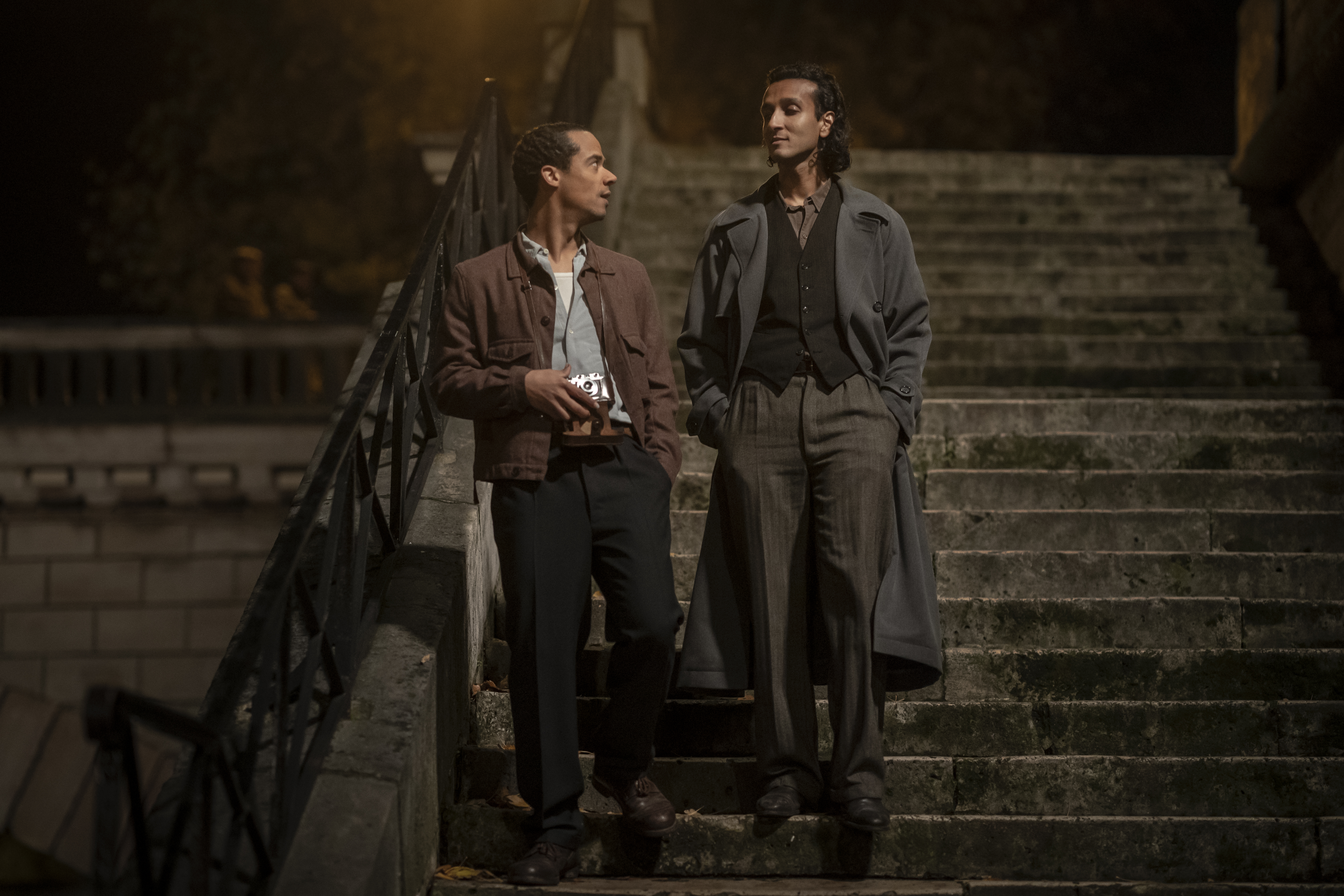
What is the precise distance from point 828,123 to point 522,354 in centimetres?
105

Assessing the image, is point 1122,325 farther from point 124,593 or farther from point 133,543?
point 124,593

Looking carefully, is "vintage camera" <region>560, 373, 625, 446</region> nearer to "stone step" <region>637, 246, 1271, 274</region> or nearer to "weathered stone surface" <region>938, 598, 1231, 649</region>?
"weathered stone surface" <region>938, 598, 1231, 649</region>

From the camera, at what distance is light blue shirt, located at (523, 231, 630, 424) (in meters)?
3.01

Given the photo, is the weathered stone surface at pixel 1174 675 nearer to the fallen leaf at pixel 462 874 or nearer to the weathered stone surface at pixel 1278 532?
the weathered stone surface at pixel 1278 532

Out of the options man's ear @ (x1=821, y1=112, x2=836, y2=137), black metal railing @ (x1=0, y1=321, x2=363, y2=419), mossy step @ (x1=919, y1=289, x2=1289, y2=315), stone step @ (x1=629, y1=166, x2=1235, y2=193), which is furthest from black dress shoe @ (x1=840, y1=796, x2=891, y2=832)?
black metal railing @ (x1=0, y1=321, x2=363, y2=419)

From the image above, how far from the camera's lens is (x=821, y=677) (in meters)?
3.22

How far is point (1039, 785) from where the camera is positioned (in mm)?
3240

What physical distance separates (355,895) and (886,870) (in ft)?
4.38

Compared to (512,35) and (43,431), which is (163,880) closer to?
(43,431)

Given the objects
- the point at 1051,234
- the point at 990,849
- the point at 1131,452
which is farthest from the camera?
the point at 1051,234

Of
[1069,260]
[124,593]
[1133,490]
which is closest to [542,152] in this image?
[1133,490]

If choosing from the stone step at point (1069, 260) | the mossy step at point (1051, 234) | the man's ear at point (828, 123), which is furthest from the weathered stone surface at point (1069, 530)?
the mossy step at point (1051, 234)

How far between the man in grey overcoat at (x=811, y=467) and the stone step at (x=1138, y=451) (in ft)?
5.31

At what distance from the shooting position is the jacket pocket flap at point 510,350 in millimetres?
3006
